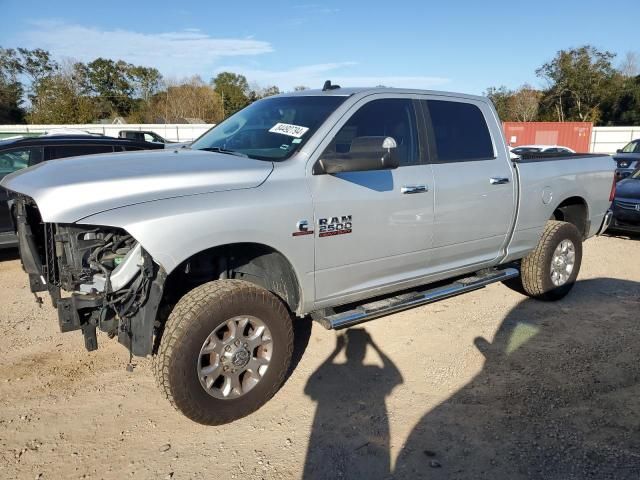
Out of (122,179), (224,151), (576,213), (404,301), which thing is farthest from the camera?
(576,213)

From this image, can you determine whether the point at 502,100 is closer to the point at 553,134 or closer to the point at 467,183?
the point at 553,134

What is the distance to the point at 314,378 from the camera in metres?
3.80

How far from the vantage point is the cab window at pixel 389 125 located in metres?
3.69

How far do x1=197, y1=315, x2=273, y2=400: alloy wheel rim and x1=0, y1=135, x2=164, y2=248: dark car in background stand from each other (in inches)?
154

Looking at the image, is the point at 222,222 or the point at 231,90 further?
the point at 231,90

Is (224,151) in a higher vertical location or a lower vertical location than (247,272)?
higher

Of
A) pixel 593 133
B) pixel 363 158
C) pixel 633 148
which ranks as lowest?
pixel 633 148

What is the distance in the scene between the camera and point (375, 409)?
3367 millimetres

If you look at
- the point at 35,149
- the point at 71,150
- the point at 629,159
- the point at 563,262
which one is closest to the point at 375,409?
the point at 563,262

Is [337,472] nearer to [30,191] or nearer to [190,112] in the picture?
[30,191]

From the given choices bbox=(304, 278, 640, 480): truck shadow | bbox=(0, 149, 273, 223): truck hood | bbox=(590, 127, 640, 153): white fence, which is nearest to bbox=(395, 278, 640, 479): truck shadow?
bbox=(304, 278, 640, 480): truck shadow

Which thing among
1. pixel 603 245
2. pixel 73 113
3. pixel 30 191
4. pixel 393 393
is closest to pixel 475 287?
pixel 393 393

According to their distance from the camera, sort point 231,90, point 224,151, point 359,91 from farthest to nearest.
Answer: point 231,90, point 359,91, point 224,151

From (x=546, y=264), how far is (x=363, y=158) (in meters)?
2.97
